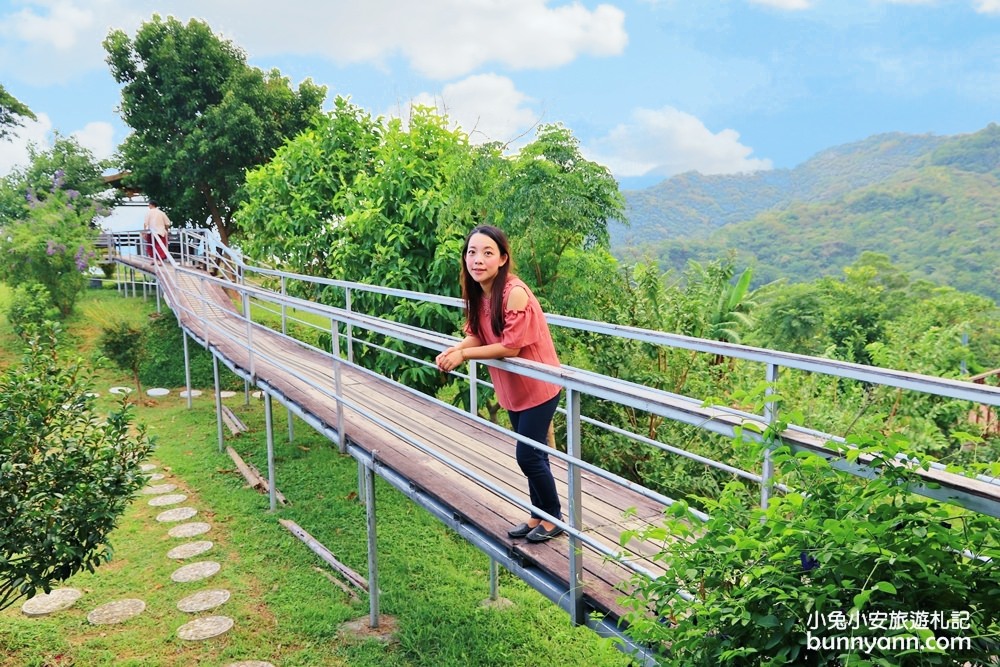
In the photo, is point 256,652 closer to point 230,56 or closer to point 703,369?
point 703,369

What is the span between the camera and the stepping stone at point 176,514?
7.05 meters

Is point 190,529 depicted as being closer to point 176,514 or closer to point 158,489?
point 176,514

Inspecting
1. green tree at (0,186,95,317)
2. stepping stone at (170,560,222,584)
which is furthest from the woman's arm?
green tree at (0,186,95,317)

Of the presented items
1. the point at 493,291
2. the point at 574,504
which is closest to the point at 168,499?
the point at 493,291

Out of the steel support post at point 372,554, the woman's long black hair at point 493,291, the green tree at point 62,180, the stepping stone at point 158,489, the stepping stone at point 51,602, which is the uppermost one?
the green tree at point 62,180

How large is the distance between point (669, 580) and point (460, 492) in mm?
2239

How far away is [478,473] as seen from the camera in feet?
12.4

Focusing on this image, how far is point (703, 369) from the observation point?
7430mm

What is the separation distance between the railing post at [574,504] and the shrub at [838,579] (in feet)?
2.88

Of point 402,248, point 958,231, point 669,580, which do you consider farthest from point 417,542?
point 958,231

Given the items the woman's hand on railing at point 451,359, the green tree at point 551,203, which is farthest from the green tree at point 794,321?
the woman's hand on railing at point 451,359

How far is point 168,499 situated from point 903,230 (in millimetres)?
46905

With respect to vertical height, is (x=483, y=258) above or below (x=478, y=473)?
above

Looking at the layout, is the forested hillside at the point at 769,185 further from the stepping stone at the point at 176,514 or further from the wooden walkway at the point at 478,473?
the wooden walkway at the point at 478,473
